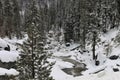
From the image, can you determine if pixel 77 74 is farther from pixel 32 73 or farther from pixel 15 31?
pixel 15 31

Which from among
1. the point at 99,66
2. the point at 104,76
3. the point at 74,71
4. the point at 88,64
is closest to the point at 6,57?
the point at 104,76

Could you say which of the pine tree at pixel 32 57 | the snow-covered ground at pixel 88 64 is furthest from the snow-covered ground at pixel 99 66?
the pine tree at pixel 32 57

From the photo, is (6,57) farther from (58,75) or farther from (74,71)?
(74,71)

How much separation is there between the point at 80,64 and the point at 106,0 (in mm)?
24461

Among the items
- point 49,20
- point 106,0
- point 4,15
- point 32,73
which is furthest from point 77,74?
point 49,20

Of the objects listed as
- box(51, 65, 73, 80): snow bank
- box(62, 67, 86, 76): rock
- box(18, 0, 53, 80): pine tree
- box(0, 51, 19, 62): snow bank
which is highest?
box(18, 0, 53, 80): pine tree

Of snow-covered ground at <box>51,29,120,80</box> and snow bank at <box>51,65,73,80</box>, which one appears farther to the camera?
snow bank at <box>51,65,73,80</box>

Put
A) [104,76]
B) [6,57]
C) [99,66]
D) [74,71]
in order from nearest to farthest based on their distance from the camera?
[6,57], [104,76], [99,66], [74,71]

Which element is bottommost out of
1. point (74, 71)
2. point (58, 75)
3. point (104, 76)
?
point (74, 71)

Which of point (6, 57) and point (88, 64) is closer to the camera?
point (6, 57)

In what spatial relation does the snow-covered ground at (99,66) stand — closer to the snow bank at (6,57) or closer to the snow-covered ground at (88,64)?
the snow-covered ground at (88,64)

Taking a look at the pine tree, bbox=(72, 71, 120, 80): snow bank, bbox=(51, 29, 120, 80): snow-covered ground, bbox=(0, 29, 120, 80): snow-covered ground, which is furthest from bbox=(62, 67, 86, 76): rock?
the pine tree

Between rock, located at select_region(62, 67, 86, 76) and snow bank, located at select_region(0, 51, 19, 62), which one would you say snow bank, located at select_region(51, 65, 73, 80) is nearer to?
rock, located at select_region(62, 67, 86, 76)

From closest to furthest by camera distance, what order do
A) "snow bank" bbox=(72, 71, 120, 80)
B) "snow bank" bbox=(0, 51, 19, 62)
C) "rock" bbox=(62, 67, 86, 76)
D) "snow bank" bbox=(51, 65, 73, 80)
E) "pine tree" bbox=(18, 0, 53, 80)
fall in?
"pine tree" bbox=(18, 0, 53, 80)
"snow bank" bbox=(0, 51, 19, 62)
"snow bank" bbox=(72, 71, 120, 80)
"snow bank" bbox=(51, 65, 73, 80)
"rock" bbox=(62, 67, 86, 76)
